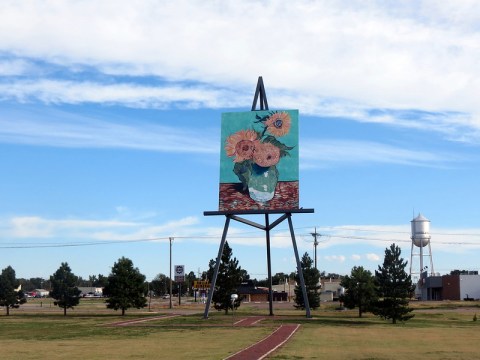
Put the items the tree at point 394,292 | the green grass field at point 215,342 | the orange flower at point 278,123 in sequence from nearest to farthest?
1. the green grass field at point 215,342
2. the tree at point 394,292
3. the orange flower at point 278,123

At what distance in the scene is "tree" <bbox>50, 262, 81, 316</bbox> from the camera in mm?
73750

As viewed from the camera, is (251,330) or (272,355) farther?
(251,330)

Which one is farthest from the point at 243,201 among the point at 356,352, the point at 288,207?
the point at 356,352

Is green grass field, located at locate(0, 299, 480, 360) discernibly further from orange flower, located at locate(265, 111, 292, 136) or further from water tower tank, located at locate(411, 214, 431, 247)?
water tower tank, located at locate(411, 214, 431, 247)

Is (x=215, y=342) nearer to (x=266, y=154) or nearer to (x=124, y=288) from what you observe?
(x=266, y=154)

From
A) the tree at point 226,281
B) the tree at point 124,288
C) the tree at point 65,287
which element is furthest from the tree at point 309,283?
the tree at point 65,287

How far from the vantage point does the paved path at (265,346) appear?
26.7m

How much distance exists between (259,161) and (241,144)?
227cm

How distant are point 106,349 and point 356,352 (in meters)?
11.1

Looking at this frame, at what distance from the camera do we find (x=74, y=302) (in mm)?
74312

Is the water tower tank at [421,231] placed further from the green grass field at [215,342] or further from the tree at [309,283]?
the green grass field at [215,342]

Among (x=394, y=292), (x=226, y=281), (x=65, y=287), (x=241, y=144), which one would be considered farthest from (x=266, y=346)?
(x=65, y=287)

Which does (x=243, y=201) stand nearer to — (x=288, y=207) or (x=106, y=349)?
(x=288, y=207)

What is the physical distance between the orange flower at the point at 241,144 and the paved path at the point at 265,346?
812 inches
